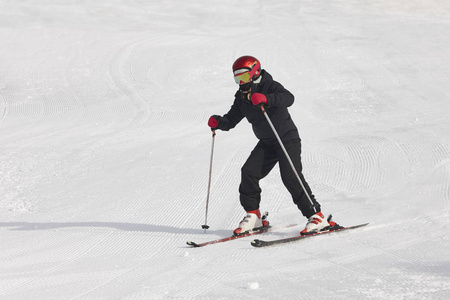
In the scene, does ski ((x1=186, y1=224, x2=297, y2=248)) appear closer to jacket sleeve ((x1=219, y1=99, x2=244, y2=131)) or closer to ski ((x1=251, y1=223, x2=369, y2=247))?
ski ((x1=251, y1=223, x2=369, y2=247))

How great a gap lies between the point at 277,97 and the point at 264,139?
0.54 m

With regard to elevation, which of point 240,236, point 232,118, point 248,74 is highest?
point 248,74

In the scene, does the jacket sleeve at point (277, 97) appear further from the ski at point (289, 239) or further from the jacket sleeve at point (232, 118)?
the ski at point (289, 239)

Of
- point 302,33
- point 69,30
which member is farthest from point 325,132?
point 69,30

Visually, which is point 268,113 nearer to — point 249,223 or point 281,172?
point 281,172

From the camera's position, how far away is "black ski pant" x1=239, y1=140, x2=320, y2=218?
16.9ft

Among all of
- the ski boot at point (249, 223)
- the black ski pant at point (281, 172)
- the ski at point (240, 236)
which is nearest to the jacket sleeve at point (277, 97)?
the black ski pant at point (281, 172)

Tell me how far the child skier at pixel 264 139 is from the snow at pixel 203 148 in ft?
1.04

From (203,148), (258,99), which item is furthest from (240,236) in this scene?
(203,148)

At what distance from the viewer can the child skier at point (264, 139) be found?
4988 mm

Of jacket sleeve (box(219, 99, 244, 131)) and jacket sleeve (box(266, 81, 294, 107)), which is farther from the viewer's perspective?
jacket sleeve (box(219, 99, 244, 131))

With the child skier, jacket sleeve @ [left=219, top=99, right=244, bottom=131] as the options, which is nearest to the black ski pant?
the child skier

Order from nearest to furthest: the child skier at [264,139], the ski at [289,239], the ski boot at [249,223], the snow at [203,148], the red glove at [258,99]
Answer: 1. the snow at [203,148]
2. the red glove at [258,99]
3. the ski at [289,239]
4. the child skier at [264,139]
5. the ski boot at [249,223]

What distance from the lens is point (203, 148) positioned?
→ 8.54m
